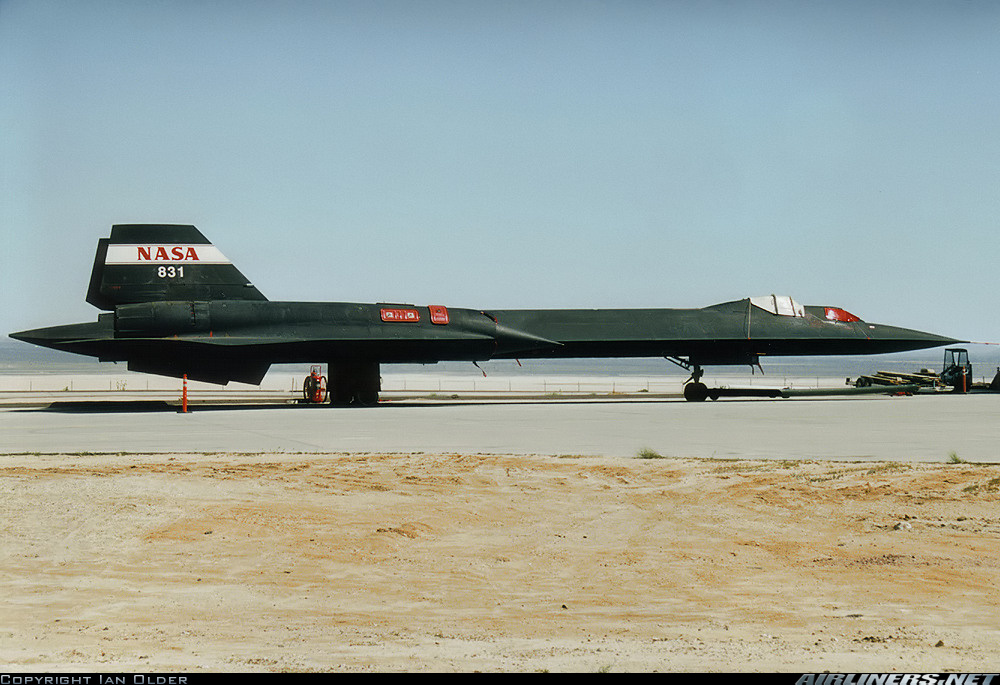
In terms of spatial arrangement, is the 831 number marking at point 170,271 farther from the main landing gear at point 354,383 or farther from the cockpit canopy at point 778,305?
the cockpit canopy at point 778,305

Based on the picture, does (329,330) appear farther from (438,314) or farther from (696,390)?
(696,390)

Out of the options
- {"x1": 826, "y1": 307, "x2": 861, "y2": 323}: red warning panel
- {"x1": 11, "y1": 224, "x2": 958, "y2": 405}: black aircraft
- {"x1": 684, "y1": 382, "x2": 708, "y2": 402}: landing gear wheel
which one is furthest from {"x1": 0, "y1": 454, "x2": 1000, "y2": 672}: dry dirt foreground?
{"x1": 826, "y1": 307, "x2": 861, "y2": 323}: red warning panel

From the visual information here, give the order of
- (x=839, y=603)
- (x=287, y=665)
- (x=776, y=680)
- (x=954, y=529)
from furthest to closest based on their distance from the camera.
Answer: (x=954, y=529) → (x=839, y=603) → (x=287, y=665) → (x=776, y=680)

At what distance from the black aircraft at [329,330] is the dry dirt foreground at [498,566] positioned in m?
14.0

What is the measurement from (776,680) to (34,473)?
11457 mm

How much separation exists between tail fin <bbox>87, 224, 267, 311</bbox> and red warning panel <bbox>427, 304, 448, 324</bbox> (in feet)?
22.5

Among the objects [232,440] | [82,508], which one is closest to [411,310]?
[232,440]

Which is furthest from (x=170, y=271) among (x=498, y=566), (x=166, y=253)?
(x=498, y=566)

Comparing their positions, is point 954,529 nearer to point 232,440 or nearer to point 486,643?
point 486,643

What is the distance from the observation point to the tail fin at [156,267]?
91.4 ft

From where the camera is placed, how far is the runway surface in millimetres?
16547

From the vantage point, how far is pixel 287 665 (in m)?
5.58

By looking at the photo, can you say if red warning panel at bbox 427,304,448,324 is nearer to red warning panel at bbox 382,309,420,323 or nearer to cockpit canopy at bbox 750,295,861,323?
red warning panel at bbox 382,309,420,323

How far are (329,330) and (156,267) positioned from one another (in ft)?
19.4
